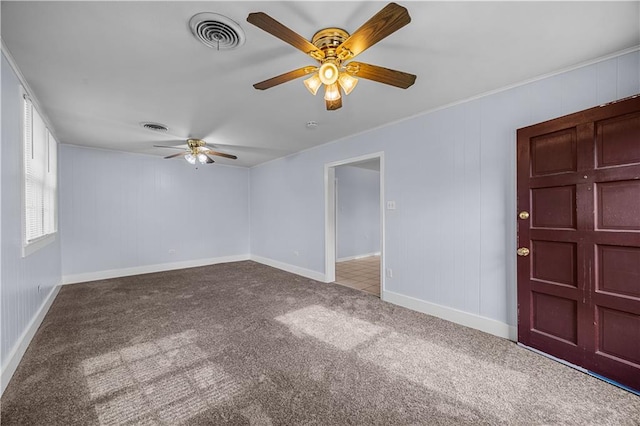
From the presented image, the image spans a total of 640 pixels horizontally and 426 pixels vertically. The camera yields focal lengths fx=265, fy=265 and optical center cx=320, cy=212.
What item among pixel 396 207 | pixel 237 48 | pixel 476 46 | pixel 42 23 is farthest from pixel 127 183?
pixel 476 46

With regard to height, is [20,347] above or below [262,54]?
below

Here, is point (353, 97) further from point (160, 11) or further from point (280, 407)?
point (280, 407)

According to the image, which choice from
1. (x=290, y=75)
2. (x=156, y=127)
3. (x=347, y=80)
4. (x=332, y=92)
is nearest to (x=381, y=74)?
(x=347, y=80)

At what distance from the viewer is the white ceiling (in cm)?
161

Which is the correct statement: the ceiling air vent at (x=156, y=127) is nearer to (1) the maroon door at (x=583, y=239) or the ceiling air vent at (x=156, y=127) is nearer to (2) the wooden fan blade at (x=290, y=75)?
(2) the wooden fan blade at (x=290, y=75)

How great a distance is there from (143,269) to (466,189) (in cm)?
598

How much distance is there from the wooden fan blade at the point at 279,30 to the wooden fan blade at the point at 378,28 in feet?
0.66

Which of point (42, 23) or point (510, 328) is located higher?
point (42, 23)

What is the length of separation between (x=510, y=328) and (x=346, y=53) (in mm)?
2866

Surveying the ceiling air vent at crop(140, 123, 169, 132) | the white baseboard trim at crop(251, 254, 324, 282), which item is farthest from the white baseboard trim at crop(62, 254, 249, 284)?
the ceiling air vent at crop(140, 123, 169, 132)

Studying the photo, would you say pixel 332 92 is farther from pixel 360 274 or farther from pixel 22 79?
pixel 360 274

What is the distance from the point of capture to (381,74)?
1792 millimetres

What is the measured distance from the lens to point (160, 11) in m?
1.59

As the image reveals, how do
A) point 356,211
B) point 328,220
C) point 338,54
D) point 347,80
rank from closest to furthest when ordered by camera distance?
point 338,54, point 347,80, point 328,220, point 356,211
